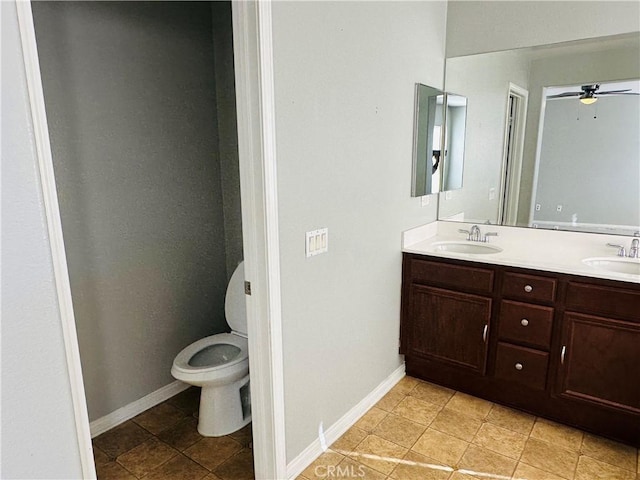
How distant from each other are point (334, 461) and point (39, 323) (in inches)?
59.7

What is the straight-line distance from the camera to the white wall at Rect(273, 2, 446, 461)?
1.70 metres

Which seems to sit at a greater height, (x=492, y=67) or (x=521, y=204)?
(x=492, y=67)

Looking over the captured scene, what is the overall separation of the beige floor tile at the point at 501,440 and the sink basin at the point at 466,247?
3.28 feet

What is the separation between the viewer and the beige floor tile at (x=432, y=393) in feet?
8.29

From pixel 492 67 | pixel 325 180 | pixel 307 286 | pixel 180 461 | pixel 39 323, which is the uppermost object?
pixel 492 67

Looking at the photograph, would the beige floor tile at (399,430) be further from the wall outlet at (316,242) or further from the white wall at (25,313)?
the white wall at (25,313)

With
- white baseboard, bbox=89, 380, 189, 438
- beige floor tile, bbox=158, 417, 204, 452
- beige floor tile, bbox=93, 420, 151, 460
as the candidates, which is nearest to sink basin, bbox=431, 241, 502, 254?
beige floor tile, bbox=158, 417, 204, 452

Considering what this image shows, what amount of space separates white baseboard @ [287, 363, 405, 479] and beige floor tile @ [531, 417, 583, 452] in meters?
0.80

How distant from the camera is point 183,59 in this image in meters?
2.45

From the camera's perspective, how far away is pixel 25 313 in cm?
97

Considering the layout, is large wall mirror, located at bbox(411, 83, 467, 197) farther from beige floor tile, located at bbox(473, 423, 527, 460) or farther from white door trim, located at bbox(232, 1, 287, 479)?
beige floor tile, located at bbox(473, 423, 527, 460)

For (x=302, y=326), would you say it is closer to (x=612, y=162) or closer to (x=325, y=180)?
(x=325, y=180)

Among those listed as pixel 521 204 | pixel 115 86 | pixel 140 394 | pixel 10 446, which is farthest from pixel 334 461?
pixel 115 86

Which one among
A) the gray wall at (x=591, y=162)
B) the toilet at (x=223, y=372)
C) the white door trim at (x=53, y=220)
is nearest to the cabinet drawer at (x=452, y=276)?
the gray wall at (x=591, y=162)
